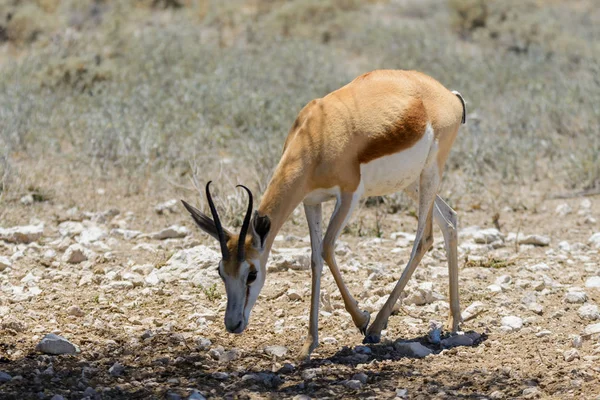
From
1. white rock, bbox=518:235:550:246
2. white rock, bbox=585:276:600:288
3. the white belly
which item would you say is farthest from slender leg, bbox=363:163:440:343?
white rock, bbox=518:235:550:246

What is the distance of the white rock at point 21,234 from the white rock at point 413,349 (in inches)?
156

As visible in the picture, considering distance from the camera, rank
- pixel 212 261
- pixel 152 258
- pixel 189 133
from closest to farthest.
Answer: pixel 212 261
pixel 152 258
pixel 189 133

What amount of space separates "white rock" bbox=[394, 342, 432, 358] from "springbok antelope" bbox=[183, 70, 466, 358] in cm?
22

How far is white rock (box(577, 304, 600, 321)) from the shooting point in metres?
6.20

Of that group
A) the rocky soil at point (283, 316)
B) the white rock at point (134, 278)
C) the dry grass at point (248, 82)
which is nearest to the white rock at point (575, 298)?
the rocky soil at point (283, 316)

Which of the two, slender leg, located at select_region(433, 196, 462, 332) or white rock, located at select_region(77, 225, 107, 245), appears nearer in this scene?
slender leg, located at select_region(433, 196, 462, 332)

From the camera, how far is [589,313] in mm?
6207

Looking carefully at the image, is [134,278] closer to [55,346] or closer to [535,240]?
[55,346]

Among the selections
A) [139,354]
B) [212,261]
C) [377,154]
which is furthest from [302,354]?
[212,261]

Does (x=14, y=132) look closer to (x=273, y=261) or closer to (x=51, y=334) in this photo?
(x=273, y=261)

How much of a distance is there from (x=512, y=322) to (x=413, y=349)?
3.08ft

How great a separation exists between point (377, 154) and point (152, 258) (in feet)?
9.20

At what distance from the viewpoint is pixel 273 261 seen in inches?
288

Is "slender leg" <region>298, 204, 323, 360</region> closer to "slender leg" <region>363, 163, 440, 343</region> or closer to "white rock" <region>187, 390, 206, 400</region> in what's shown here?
"slender leg" <region>363, 163, 440, 343</region>
